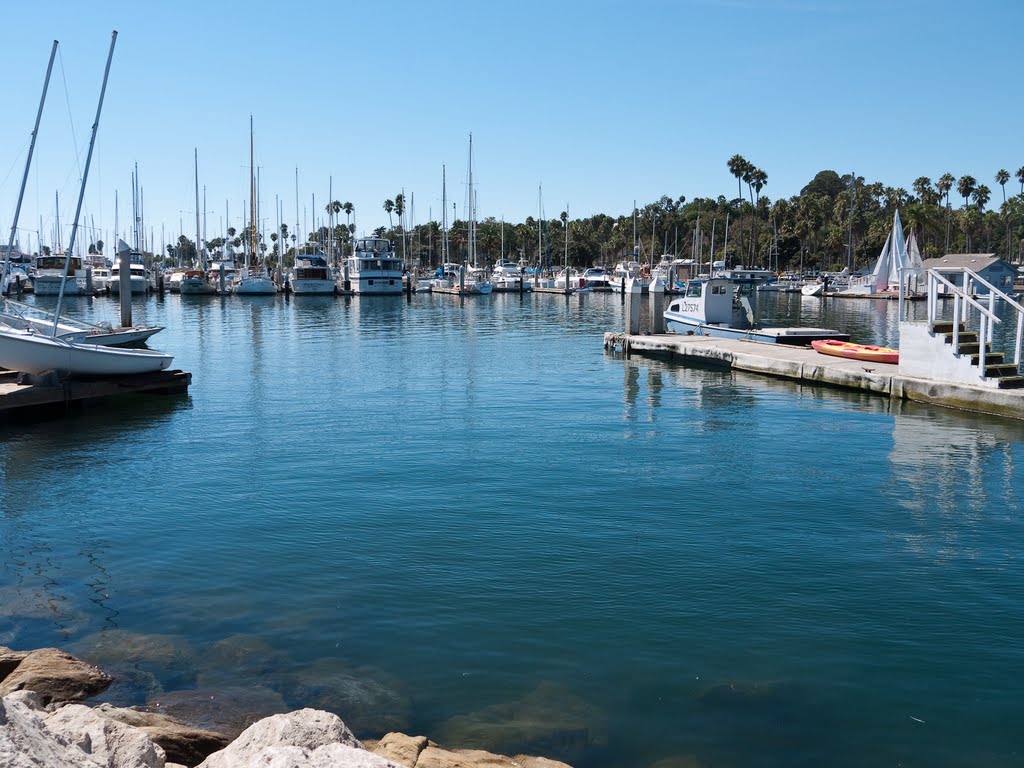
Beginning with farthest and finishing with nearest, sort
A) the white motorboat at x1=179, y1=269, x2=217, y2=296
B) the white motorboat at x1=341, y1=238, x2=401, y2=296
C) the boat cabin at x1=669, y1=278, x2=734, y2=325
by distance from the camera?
1. the white motorboat at x1=179, y1=269, x2=217, y2=296
2. the white motorboat at x1=341, y1=238, x2=401, y2=296
3. the boat cabin at x1=669, y1=278, x2=734, y2=325

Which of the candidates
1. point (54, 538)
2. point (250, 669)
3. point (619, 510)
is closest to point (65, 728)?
point (250, 669)

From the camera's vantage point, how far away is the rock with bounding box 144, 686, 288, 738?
7.45 metres

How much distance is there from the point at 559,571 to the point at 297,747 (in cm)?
651

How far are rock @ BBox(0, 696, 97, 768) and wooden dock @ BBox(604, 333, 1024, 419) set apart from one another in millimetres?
20623

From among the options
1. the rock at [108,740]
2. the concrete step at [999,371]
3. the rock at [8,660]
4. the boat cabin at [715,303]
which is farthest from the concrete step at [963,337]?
the rock at [108,740]

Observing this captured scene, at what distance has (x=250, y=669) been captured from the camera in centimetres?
858

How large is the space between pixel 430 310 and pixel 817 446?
177 feet

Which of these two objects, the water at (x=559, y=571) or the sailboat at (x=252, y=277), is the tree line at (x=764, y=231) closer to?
the sailboat at (x=252, y=277)

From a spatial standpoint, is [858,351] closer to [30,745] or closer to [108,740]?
[108,740]

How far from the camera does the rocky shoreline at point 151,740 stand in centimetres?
479

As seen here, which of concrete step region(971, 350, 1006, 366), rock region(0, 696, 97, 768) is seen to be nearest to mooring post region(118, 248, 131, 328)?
concrete step region(971, 350, 1006, 366)

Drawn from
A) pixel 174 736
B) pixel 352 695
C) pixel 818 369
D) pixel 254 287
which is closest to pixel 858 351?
pixel 818 369

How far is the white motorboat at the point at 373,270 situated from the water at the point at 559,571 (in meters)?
64.1

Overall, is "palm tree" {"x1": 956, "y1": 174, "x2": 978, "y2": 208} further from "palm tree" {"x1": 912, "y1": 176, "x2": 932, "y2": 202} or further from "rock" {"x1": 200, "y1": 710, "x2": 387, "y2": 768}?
"rock" {"x1": 200, "y1": 710, "x2": 387, "y2": 768}
